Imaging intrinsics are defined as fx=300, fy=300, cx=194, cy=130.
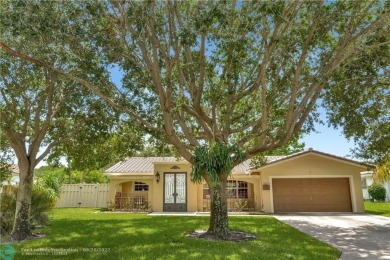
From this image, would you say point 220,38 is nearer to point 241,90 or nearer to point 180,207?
point 241,90

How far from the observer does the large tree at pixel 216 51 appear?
30.2ft

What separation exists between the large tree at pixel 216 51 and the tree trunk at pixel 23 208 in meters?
4.14

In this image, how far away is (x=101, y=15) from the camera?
9781mm

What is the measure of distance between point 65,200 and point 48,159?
14.4 m

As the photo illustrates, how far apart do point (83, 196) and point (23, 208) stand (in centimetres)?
1697

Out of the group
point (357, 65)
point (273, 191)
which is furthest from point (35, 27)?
point (273, 191)

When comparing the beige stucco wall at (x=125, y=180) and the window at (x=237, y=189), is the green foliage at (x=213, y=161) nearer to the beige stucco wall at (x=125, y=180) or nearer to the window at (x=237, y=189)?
the window at (x=237, y=189)

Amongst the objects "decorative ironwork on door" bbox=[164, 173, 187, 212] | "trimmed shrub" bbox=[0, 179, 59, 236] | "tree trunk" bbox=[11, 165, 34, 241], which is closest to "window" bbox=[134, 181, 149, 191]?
"decorative ironwork on door" bbox=[164, 173, 187, 212]

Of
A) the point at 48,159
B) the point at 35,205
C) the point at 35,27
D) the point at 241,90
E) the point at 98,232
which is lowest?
A: the point at 98,232

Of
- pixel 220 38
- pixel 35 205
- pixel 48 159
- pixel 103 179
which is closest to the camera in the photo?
pixel 220 38

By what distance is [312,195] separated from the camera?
2077 centimetres

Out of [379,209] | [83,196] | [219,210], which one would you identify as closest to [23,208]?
[219,210]

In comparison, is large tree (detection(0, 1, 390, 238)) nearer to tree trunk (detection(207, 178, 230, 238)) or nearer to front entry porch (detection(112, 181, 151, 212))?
tree trunk (detection(207, 178, 230, 238))

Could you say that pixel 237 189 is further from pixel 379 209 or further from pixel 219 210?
pixel 219 210
